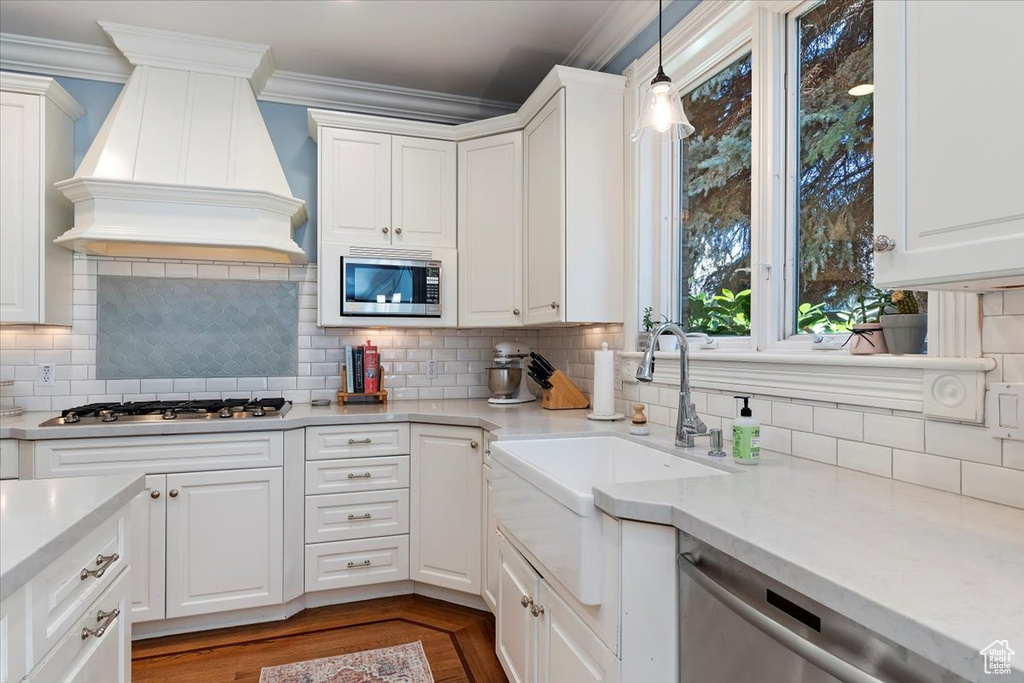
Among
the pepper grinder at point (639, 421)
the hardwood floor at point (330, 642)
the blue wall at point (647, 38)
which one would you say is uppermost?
the blue wall at point (647, 38)

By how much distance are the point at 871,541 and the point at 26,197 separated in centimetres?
333

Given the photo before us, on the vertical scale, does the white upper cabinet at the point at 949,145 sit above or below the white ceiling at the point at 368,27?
below

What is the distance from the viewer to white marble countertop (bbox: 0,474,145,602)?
883 mm

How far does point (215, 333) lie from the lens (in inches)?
122

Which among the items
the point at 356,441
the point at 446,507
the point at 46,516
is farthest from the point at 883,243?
the point at 356,441

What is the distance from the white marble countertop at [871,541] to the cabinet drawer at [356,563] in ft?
5.39

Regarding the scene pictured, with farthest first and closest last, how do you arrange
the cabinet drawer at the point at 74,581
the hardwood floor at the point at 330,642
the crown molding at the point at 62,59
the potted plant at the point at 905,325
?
1. the crown molding at the point at 62,59
2. the hardwood floor at the point at 330,642
3. the potted plant at the point at 905,325
4. the cabinet drawer at the point at 74,581

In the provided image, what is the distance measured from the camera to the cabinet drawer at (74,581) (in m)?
0.96

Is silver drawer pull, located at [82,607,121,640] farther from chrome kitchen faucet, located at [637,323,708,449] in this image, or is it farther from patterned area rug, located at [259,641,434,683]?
chrome kitchen faucet, located at [637,323,708,449]

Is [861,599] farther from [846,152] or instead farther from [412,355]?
[412,355]

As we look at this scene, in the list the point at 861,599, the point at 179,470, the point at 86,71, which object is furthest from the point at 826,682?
the point at 86,71

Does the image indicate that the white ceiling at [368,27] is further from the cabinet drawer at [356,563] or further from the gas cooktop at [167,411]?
the cabinet drawer at [356,563]

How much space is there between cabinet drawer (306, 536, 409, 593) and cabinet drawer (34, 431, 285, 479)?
487mm

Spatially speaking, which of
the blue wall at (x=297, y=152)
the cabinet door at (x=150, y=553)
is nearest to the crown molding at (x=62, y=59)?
the blue wall at (x=297, y=152)
